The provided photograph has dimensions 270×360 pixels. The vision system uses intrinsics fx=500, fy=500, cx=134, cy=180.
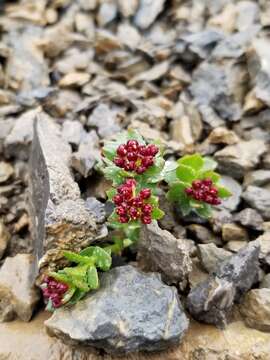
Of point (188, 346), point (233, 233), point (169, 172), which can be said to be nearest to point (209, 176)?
point (169, 172)

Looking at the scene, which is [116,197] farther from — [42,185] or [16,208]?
[16,208]

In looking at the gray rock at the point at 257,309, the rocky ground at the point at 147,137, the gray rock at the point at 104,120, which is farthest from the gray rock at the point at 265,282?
the gray rock at the point at 104,120

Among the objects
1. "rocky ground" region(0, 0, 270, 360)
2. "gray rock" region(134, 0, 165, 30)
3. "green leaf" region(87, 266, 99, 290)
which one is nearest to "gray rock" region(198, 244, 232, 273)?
"rocky ground" region(0, 0, 270, 360)

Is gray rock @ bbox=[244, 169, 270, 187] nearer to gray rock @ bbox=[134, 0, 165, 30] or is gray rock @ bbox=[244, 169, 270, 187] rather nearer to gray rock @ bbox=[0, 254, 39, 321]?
gray rock @ bbox=[0, 254, 39, 321]

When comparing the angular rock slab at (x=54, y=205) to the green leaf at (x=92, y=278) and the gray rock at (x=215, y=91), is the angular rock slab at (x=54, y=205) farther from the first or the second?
the gray rock at (x=215, y=91)

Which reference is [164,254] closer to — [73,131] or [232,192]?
[232,192]

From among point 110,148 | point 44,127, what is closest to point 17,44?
point 44,127

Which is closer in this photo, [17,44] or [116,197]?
[116,197]
